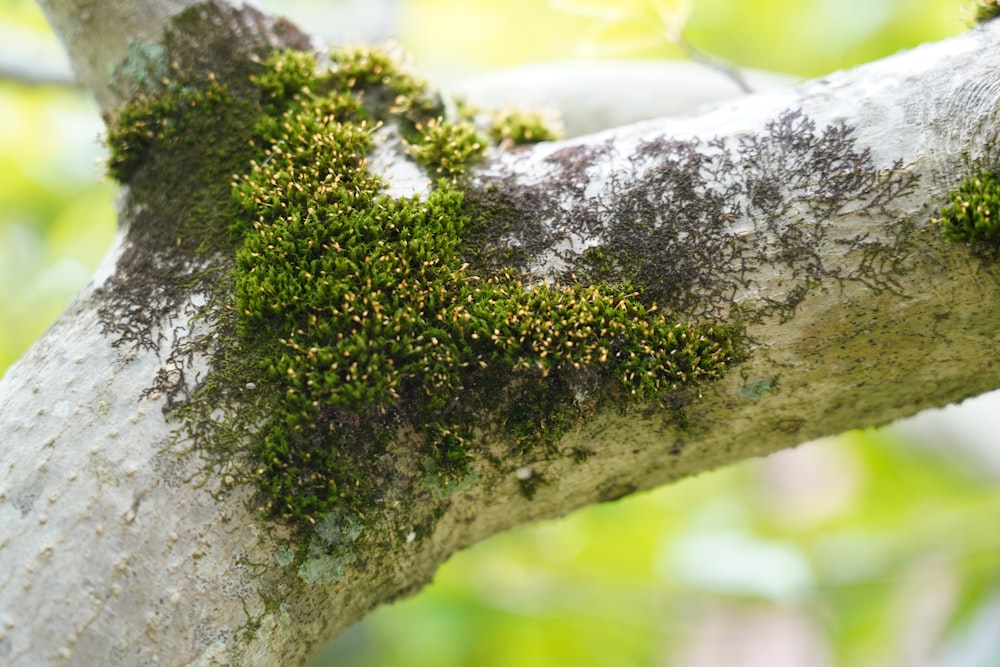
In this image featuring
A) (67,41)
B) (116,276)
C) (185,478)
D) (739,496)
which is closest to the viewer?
(185,478)

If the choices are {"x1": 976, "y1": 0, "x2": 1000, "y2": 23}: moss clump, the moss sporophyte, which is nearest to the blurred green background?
the moss sporophyte

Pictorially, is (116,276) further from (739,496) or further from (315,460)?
(739,496)

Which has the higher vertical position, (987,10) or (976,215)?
(987,10)

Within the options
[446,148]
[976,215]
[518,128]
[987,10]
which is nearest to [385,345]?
[446,148]

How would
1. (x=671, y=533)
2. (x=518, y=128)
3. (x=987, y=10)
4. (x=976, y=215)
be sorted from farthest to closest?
1. (x=671, y=533)
2. (x=518, y=128)
3. (x=987, y=10)
4. (x=976, y=215)

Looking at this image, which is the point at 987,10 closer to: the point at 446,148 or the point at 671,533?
the point at 446,148

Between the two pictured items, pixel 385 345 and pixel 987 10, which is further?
pixel 987 10

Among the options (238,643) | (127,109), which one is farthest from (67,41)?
(238,643)
